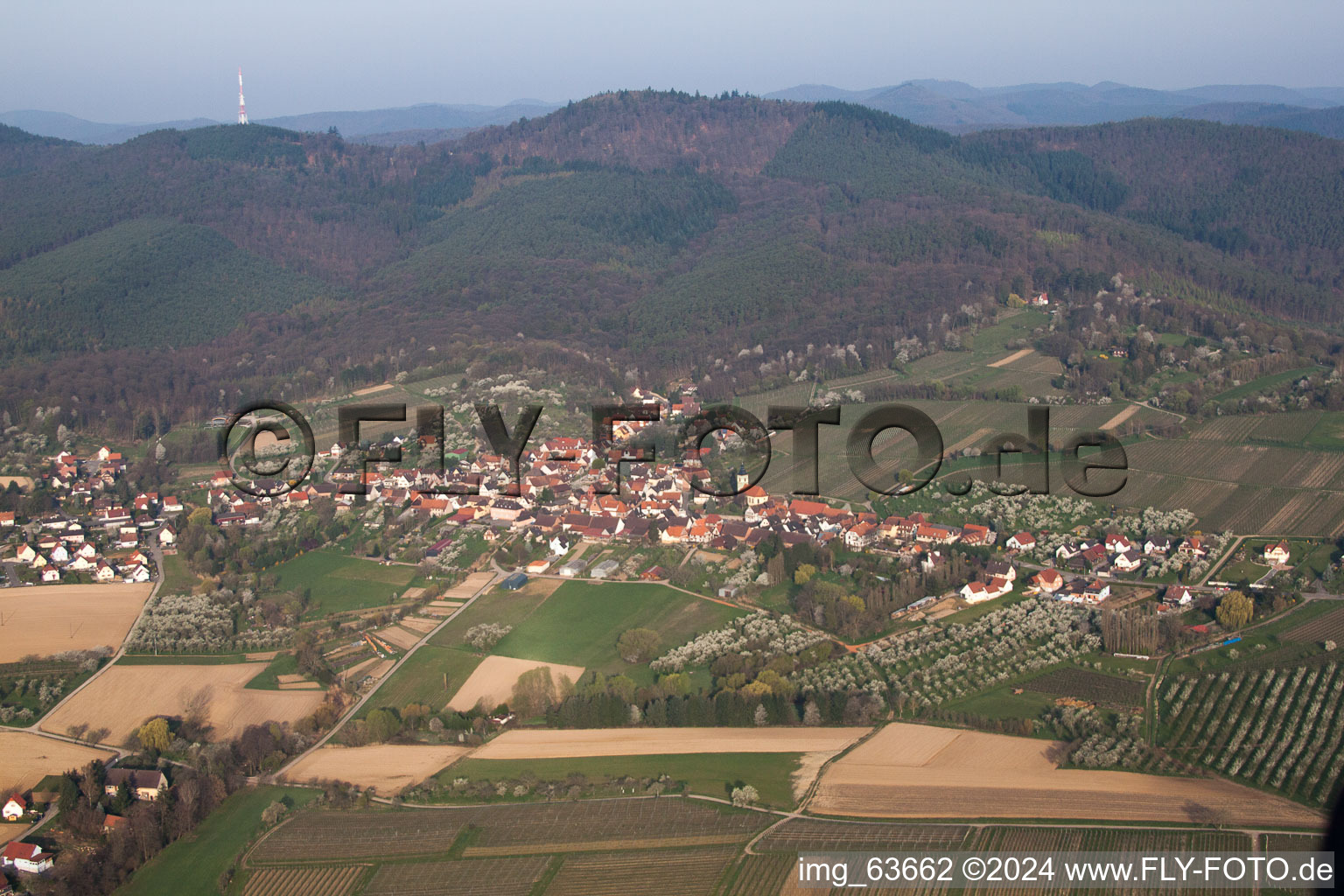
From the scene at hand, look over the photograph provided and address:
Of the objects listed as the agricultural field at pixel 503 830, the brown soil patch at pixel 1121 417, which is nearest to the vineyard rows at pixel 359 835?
the agricultural field at pixel 503 830

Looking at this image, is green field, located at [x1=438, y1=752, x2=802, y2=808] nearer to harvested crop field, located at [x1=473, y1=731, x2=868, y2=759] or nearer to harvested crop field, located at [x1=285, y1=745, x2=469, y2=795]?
harvested crop field, located at [x1=473, y1=731, x2=868, y2=759]

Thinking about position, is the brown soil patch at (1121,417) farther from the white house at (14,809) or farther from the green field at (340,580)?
the white house at (14,809)

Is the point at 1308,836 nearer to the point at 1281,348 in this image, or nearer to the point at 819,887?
the point at 819,887

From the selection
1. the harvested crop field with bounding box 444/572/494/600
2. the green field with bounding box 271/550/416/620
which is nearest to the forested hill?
the green field with bounding box 271/550/416/620

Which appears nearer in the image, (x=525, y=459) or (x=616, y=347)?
(x=525, y=459)

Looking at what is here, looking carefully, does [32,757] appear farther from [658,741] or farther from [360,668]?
[658,741]

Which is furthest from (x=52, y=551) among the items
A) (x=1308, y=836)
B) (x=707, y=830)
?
(x=1308, y=836)
